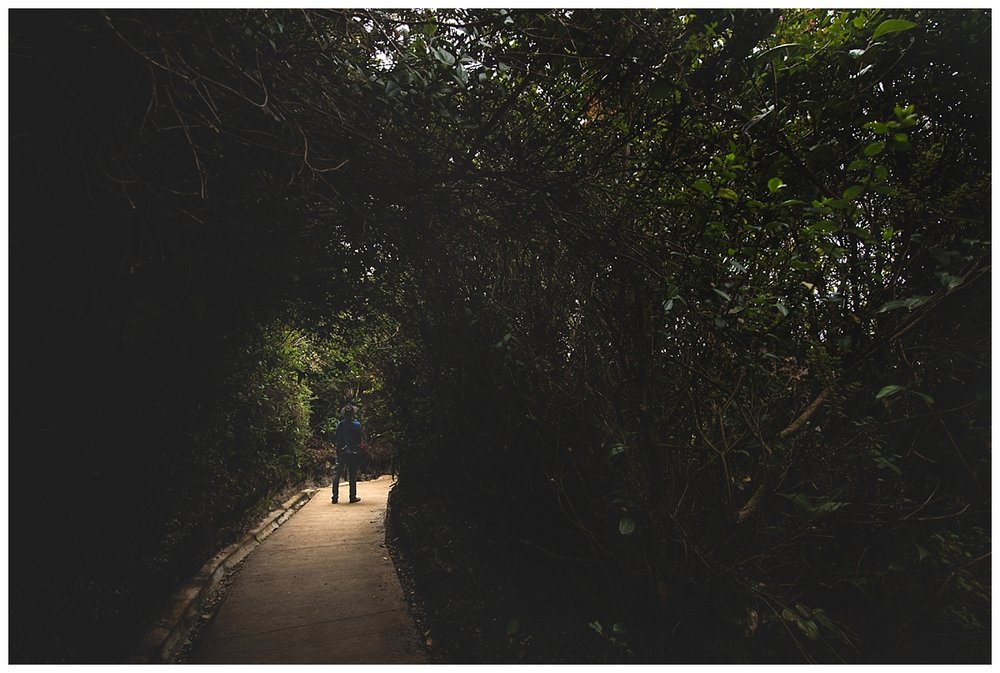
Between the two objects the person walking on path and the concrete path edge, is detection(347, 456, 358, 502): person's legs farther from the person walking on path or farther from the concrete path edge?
the concrete path edge

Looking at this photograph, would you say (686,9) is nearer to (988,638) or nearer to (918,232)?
(918,232)

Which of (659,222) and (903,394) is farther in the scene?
(659,222)

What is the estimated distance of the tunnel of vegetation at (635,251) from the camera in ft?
7.15

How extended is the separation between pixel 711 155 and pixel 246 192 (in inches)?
88.0

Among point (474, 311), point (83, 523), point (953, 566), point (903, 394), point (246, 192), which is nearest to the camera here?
point (903, 394)

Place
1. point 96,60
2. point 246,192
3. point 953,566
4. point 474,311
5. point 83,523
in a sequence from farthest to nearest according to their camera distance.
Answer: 1. point 474,311
2. point 83,523
3. point 246,192
4. point 953,566
5. point 96,60

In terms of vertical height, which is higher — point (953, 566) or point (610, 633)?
point (953, 566)

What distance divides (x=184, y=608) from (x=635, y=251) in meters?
3.97

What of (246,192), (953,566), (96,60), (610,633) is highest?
(96,60)

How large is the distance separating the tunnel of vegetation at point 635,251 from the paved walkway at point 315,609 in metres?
0.75

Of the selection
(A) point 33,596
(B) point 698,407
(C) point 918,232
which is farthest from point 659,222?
(A) point 33,596

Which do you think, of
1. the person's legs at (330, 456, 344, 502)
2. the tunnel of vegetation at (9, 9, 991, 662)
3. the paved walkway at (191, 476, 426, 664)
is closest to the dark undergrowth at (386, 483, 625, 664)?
the tunnel of vegetation at (9, 9, 991, 662)

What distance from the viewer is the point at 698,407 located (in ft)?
7.98

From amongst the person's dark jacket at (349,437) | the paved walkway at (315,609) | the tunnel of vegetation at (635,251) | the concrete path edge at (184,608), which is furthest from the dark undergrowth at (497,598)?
the person's dark jacket at (349,437)
